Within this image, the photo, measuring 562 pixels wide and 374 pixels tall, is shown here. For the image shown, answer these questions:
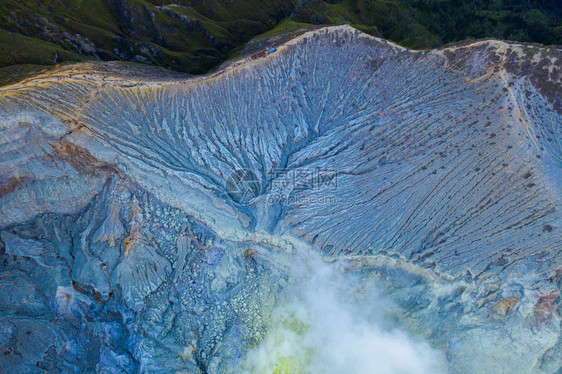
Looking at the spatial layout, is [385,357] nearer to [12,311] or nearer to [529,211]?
[529,211]

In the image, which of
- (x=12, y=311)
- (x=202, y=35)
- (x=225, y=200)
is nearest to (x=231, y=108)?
(x=225, y=200)

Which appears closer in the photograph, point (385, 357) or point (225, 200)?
point (385, 357)

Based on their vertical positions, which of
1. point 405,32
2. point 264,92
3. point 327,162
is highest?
point 405,32
